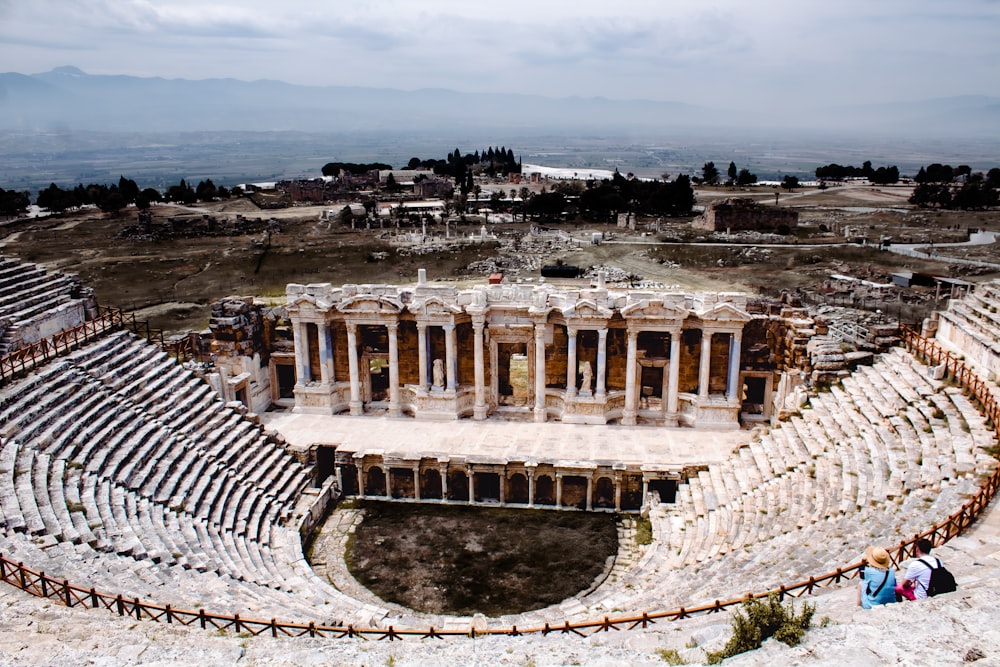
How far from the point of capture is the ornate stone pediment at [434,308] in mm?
26789

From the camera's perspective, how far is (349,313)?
1081 inches

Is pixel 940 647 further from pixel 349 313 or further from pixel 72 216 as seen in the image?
pixel 72 216

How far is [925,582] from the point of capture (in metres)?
9.87

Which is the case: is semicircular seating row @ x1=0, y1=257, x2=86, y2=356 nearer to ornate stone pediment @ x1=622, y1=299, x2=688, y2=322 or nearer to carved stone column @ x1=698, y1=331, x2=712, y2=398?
ornate stone pediment @ x1=622, y1=299, x2=688, y2=322

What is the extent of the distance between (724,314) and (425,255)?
41.7 m

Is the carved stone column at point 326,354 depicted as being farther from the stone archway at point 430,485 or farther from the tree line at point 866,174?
the tree line at point 866,174

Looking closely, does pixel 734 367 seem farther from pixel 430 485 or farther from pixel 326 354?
pixel 326 354

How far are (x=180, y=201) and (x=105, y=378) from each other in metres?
90.5

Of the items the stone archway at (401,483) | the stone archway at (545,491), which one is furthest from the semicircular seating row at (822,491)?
the stone archway at (401,483)

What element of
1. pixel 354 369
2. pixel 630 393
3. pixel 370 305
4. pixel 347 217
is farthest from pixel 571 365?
pixel 347 217

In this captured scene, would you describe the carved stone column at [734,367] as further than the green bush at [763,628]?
Yes

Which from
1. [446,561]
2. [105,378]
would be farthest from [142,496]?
[446,561]

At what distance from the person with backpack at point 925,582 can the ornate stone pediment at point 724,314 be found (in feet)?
53.8

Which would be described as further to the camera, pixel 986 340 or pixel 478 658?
pixel 986 340
